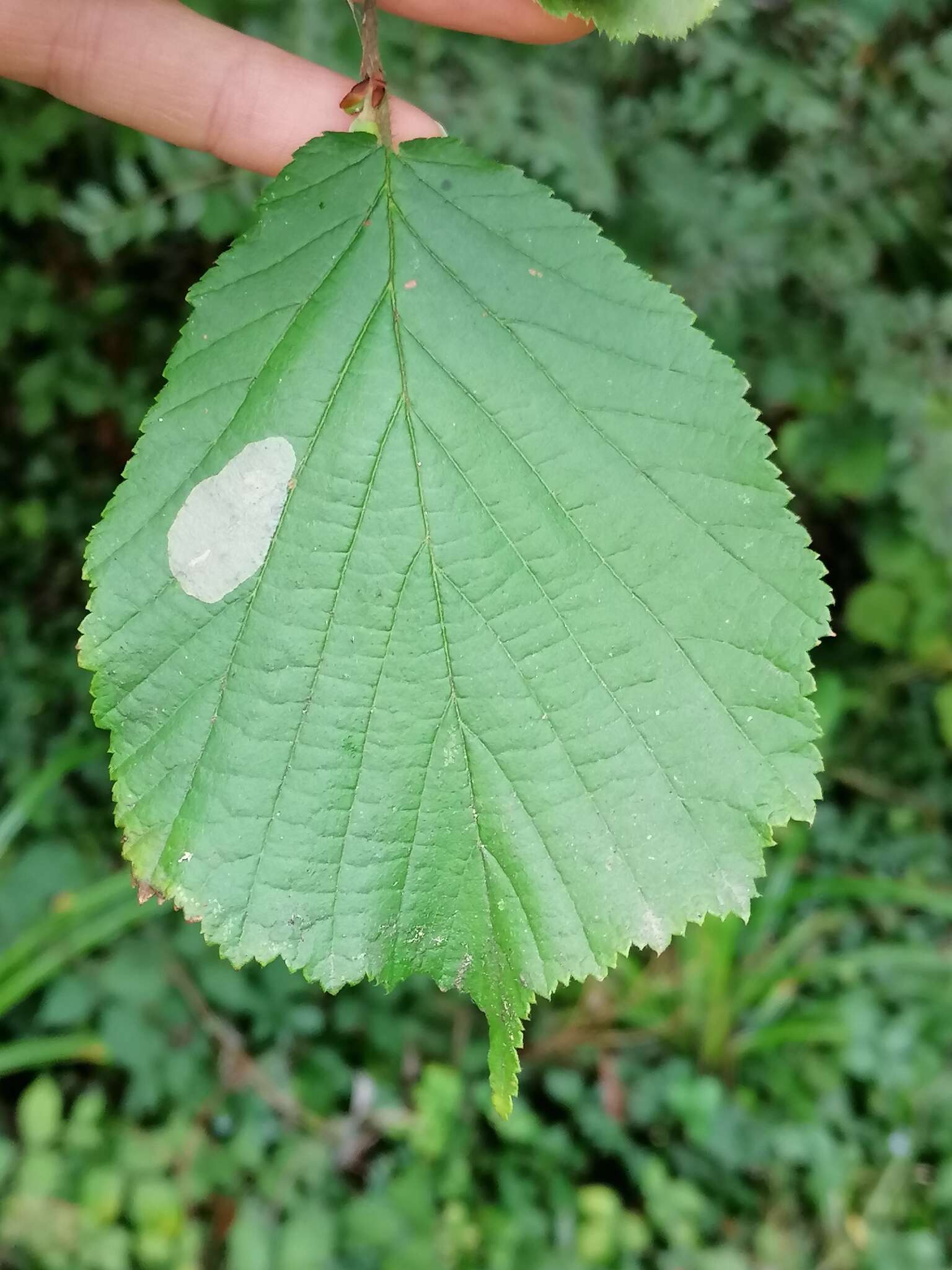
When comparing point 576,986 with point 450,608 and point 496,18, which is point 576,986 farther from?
point 496,18

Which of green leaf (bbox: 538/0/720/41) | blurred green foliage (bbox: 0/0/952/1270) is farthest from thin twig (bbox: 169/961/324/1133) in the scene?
green leaf (bbox: 538/0/720/41)

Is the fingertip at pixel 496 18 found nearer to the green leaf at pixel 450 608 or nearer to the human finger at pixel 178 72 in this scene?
the human finger at pixel 178 72

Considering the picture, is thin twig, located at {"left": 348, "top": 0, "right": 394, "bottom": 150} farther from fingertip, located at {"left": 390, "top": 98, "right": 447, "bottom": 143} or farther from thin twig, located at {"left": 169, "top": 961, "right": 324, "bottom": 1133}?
thin twig, located at {"left": 169, "top": 961, "right": 324, "bottom": 1133}

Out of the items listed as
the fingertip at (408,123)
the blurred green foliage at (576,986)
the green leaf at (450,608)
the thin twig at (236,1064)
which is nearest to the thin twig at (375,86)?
the green leaf at (450,608)

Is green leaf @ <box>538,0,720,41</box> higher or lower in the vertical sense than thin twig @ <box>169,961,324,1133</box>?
higher

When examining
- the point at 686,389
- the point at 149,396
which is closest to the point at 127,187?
the point at 149,396

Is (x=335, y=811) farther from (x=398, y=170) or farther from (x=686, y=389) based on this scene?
(x=398, y=170)

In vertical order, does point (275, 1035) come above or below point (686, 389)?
below
